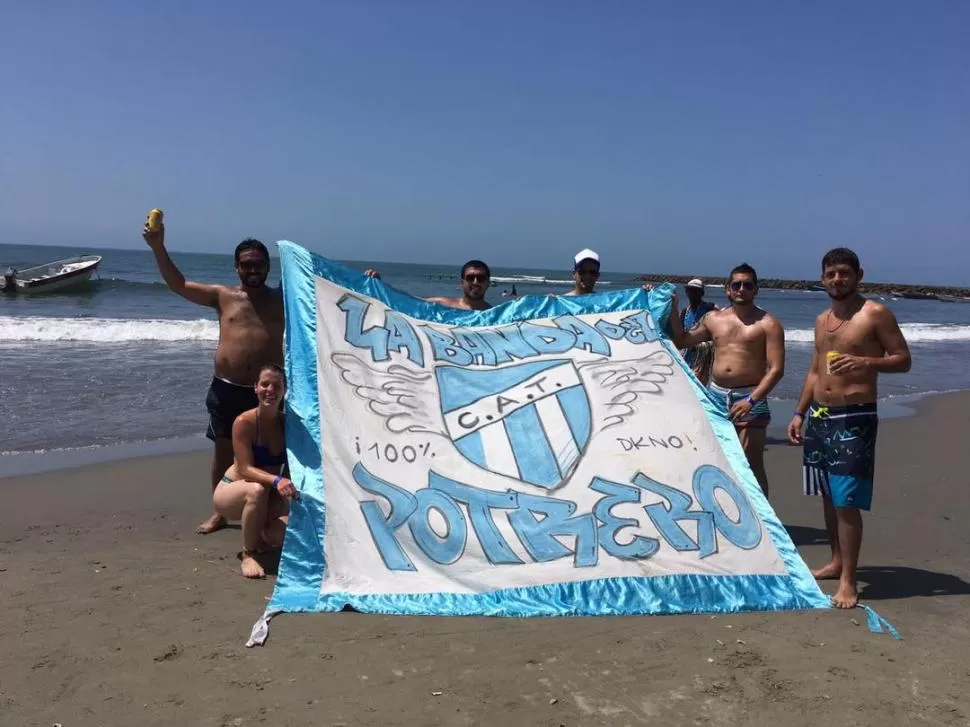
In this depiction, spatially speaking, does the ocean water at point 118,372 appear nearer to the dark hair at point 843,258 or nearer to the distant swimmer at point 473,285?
the distant swimmer at point 473,285

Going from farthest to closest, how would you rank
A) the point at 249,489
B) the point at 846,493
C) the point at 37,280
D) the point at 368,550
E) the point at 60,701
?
A: the point at 37,280, the point at 249,489, the point at 846,493, the point at 368,550, the point at 60,701

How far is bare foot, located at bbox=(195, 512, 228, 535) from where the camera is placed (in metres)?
4.80

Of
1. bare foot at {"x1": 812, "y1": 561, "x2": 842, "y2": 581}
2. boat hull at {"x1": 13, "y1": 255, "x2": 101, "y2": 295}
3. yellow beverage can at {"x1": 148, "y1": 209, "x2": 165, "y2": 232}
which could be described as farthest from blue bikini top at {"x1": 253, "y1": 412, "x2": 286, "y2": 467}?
boat hull at {"x1": 13, "y1": 255, "x2": 101, "y2": 295}

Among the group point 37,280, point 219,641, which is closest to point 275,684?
point 219,641

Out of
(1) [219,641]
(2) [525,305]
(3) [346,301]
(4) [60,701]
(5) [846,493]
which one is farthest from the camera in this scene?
(2) [525,305]

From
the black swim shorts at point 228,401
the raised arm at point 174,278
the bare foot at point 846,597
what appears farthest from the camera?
the black swim shorts at point 228,401

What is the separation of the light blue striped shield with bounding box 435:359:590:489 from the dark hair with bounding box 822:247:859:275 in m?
1.52

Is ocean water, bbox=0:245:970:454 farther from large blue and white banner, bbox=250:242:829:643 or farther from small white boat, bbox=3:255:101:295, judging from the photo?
large blue and white banner, bbox=250:242:829:643

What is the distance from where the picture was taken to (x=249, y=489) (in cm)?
416

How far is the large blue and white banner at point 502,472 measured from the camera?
11.7 feet

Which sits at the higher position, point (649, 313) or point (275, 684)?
point (649, 313)

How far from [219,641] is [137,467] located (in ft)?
11.5

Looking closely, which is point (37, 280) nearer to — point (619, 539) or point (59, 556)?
point (59, 556)

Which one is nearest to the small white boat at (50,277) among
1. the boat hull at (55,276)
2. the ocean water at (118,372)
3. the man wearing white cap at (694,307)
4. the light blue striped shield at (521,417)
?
the boat hull at (55,276)
